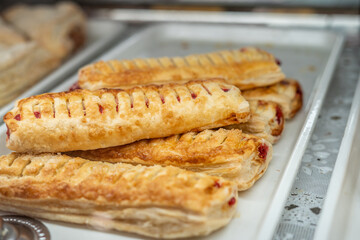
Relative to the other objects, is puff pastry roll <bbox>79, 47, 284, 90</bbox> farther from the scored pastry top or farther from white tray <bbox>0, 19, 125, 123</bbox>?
the scored pastry top

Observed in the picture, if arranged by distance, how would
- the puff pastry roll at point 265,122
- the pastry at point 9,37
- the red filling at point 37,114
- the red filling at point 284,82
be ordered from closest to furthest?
the red filling at point 37,114, the puff pastry roll at point 265,122, the red filling at point 284,82, the pastry at point 9,37

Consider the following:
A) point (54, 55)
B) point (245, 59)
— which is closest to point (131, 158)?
point (245, 59)

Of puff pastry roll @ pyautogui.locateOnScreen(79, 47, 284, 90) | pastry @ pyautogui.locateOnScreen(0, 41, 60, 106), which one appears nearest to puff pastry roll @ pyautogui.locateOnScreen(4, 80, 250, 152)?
puff pastry roll @ pyautogui.locateOnScreen(79, 47, 284, 90)

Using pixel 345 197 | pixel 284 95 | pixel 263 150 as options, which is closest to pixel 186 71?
pixel 284 95

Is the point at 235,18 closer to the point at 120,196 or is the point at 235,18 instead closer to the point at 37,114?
the point at 37,114

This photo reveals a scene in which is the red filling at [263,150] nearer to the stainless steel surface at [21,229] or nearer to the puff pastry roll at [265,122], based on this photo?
the puff pastry roll at [265,122]

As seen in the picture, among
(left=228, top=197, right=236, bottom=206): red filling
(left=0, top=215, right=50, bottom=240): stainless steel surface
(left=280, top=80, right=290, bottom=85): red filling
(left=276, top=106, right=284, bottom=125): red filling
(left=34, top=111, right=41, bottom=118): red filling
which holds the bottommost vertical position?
(left=228, top=197, right=236, bottom=206): red filling

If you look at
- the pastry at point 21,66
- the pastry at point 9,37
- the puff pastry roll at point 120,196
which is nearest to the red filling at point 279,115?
the puff pastry roll at point 120,196

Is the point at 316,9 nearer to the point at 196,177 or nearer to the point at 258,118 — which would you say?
the point at 258,118
